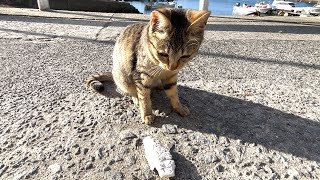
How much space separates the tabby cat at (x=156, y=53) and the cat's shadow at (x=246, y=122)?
0.46 ft

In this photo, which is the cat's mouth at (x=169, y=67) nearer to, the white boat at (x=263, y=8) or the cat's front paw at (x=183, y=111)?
the cat's front paw at (x=183, y=111)

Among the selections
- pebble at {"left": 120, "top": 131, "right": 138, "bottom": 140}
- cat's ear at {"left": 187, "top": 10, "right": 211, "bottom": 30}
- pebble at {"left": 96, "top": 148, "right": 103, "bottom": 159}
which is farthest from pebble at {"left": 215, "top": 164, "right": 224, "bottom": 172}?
cat's ear at {"left": 187, "top": 10, "right": 211, "bottom": 30}

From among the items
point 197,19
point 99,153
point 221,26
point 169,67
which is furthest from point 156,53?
point 221,26

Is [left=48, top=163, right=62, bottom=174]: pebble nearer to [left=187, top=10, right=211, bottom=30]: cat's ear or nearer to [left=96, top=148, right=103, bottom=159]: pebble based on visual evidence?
[left=96, top=148, right=103, bottom=159]: pebble

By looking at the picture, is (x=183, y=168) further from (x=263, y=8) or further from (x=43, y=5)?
(x=263, y=8)

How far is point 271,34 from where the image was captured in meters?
4.94

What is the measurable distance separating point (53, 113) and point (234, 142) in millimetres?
1368

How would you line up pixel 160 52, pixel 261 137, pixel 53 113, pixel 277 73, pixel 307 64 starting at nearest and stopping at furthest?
1. pixel 160 52
2. pixel 261 137
3. pixel 53 113
4. pixel 277 73
5. pixel 307 64

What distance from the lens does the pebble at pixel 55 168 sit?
1.53 metres

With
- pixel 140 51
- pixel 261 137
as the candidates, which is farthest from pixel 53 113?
pixel 261 137

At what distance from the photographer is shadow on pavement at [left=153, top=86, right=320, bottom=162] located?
1.87 metres

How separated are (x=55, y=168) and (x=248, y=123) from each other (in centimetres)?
140

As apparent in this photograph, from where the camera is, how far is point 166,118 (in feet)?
6.89

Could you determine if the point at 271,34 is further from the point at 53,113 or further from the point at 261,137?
the point at 53,113
